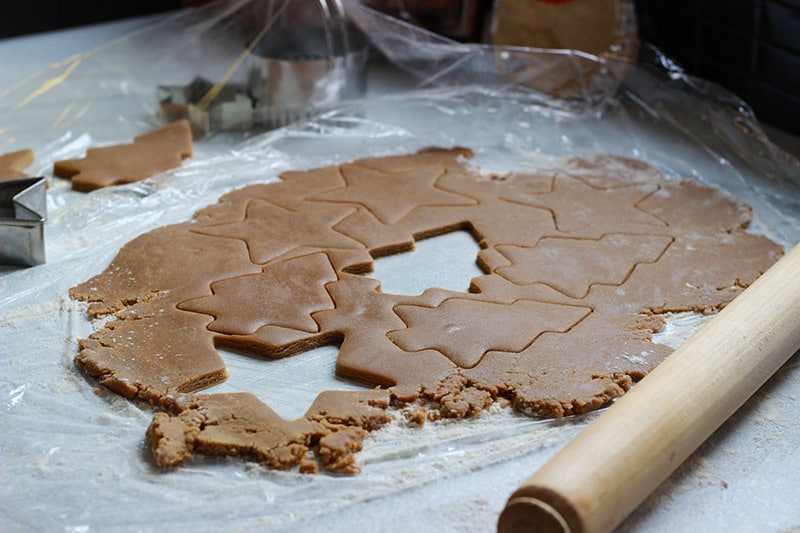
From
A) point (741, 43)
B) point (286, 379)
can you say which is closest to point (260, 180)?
point (286, 379)

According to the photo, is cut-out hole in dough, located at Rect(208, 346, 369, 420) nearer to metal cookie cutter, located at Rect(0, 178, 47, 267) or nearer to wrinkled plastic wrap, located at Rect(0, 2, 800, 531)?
wrinkled plastic wrap, located at Rect(0, 2, 800, 531)

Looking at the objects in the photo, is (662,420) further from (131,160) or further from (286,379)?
(131,160)

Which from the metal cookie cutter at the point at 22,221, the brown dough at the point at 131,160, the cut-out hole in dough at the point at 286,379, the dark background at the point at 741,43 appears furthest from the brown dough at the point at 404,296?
the dark background at the point at 741,43

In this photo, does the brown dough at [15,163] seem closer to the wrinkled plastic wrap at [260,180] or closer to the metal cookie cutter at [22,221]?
the wrinkled plastic wrap at [260,180]

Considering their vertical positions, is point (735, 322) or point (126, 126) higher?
point (735, 322)

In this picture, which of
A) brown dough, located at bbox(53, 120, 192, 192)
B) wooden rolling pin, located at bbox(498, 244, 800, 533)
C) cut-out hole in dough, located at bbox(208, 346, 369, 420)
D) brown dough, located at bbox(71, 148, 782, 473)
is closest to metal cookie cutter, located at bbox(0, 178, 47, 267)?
brown dough, located at bbox(71, 148, 782, 473)

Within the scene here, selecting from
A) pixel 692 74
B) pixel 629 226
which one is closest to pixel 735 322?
pixel 629 226

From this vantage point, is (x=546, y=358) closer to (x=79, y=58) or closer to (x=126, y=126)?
(x=126, y=126)
